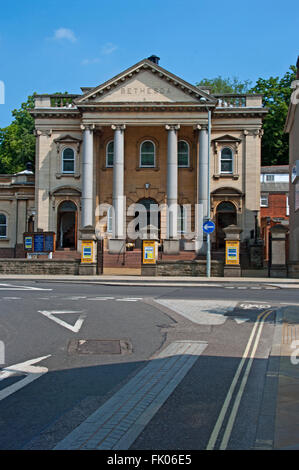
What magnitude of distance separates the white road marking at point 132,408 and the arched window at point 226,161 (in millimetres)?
33285

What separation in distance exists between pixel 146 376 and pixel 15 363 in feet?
6.39

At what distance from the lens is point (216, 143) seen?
133 ft

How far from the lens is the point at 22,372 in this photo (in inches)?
283

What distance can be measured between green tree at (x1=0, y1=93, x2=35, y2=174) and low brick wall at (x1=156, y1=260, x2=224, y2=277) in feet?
126

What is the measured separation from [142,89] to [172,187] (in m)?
7.31

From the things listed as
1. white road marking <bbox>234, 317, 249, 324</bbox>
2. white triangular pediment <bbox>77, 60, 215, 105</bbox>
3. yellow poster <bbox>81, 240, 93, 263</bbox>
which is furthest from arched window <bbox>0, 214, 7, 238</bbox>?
white road marking <bbox>234, 317, 249, 324</bbox>

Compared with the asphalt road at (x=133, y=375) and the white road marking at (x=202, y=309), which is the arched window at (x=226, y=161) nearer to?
the white road marking at (x=202, y=309)

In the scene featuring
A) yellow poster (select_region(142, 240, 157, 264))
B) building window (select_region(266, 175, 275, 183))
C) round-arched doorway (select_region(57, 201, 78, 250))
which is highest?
building window (select_region(266, 175, 275, 183))

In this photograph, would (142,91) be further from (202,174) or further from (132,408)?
(132,408)

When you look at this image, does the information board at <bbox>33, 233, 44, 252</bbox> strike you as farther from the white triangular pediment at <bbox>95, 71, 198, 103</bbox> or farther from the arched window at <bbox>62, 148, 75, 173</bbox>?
the white triangular pediment at <bbox>95, 71, 198, 103</bbox>

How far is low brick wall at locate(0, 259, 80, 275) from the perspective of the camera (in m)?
28.6

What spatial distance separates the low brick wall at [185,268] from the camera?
93.5 ft

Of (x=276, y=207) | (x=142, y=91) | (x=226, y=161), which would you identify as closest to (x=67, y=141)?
(x=142, y=91)

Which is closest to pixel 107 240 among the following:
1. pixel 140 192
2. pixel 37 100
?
pixel 140 192
